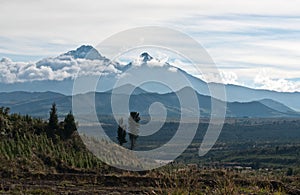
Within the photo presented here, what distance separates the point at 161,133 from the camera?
197m

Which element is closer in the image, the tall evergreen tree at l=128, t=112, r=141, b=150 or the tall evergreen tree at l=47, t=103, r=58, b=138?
the tall evergreen tree at l=47, t=103, r=58, b=138

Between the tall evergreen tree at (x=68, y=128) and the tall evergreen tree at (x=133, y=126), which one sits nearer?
the tall evergreen tree at (x=68, y=128)

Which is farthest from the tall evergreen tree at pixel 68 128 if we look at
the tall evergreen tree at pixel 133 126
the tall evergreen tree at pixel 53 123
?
the tall evergreen tree at pixel 133 126

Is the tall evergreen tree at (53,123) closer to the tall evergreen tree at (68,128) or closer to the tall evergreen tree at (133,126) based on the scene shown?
the tall evergreen tree at (68,128)

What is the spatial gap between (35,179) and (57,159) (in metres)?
7.46

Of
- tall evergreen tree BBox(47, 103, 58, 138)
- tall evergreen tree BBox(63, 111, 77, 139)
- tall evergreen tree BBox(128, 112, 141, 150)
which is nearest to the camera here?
tall evergreen tree BBox(47, 103, 58, 138)

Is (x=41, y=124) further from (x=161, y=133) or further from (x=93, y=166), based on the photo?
(x=161, y=133)

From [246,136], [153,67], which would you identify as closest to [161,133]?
[246,136]

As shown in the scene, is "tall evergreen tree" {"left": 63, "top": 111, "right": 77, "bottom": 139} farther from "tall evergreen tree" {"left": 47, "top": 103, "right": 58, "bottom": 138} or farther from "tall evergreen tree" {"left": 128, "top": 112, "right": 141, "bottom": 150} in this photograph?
"tall evergreen tree" {"left": 128, "top": 112, "right": 141, "bottom": 150}

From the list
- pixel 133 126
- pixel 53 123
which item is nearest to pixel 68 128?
pixel 53 123

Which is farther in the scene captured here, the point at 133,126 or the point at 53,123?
the point at 133,126

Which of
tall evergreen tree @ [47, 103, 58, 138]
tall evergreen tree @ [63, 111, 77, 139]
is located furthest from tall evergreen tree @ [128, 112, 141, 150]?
tall evergreen tree @ [47, 103, 58, 138]

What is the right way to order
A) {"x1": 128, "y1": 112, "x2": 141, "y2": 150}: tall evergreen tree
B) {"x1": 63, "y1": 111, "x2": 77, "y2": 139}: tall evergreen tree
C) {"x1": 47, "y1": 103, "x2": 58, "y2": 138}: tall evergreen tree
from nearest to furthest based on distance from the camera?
1. {"x1": 47, "y1": 103, "x2": 58, "y2": 138}: tall evergreen tree
2. {"x1": 63, "y1": 111, "x2": 77, "y2": 139}: tall evergreen tree
3. {"x1": 128, "y1": 112, "x2": 141, "y2": 150}: tall evergreen tree

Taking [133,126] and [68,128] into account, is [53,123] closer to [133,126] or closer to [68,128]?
[68,128]
